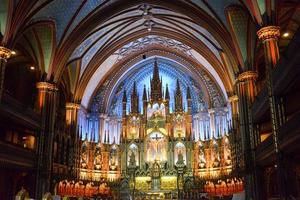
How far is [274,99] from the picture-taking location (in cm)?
1363

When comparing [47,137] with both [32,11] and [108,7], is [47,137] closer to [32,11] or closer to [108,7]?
[32,11]

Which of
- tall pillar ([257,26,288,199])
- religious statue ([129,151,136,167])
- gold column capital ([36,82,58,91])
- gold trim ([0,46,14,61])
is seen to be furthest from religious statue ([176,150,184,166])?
gold trim ([0,46,14,61])

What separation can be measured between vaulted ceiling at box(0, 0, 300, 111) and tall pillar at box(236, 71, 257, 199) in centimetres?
73

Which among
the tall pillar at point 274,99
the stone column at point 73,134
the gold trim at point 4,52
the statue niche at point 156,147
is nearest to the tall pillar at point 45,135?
the stone column at point 73,134

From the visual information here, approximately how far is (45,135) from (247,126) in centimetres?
1229

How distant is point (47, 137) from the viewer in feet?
65.4

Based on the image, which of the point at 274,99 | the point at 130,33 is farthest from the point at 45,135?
the point at 274,99

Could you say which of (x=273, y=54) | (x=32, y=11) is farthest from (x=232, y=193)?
(x=32, y=11)

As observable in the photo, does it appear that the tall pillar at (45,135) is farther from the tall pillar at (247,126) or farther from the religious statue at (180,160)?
the tall pillar at (247,126)

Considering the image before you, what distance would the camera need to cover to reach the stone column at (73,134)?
76.3 ft

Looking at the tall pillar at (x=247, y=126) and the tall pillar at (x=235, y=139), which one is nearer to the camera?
the tall pillar at (x=247, y=126)

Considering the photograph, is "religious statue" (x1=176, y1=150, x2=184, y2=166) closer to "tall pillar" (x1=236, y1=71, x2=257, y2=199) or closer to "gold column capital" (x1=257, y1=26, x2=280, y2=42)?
"tall pillar" (x1=236, y1=71, x2=257, y2=199)

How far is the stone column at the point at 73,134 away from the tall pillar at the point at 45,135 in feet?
10.7

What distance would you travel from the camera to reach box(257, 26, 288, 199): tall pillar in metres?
12.6
